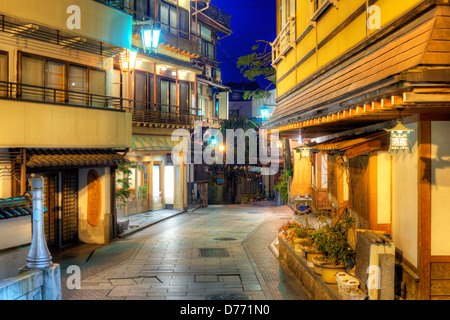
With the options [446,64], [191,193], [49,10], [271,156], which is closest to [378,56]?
[446,64]

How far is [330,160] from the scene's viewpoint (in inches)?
698

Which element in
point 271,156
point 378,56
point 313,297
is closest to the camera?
point 378,56

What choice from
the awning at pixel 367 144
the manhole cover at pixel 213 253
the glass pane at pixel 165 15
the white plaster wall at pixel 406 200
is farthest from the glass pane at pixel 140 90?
the white plaster wall at pixel 406 200

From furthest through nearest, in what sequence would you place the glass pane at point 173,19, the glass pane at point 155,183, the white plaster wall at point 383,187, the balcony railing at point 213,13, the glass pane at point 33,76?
the balcony railing at point 213,13 → the glass pane at point 173,19 → the glass pane at point 155,183 → the glass pane at point 33,76 → the white plaster wall at point 383,187

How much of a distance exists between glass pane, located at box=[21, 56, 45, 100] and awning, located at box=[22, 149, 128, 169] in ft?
7.23

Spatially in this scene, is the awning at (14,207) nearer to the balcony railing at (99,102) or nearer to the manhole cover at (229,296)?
the balcony railing at (99,102)

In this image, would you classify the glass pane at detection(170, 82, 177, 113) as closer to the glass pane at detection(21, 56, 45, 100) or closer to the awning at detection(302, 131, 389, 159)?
the glass pane at detection(21, 56, 45, 100)

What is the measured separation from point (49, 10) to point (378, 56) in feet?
40.0

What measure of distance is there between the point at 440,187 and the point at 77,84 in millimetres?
15068

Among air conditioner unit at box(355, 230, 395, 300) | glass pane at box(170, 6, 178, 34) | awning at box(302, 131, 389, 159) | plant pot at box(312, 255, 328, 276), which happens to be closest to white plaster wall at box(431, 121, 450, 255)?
air conditioner unit at box(355, 230, 395, 300)

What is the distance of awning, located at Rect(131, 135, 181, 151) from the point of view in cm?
2603

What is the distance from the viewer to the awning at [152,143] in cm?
Answer: 2603

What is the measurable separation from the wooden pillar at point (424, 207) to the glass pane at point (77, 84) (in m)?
13.8
